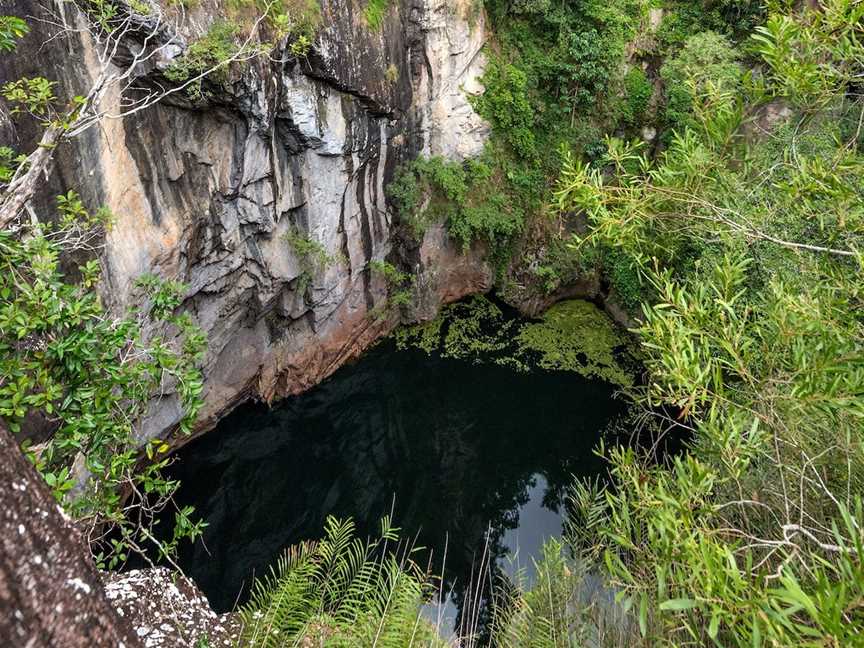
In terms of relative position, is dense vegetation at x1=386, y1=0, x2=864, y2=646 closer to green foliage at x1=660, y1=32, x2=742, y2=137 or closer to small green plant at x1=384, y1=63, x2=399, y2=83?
small green plant at x1=384, y1=63, x2=399, y2=83

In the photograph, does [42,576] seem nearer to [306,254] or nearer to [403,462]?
[306,254]

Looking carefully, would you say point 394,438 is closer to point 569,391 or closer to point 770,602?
point 569,391

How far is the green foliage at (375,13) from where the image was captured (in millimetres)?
8578

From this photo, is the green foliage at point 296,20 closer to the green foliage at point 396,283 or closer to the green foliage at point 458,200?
the green foliage at point 458,200

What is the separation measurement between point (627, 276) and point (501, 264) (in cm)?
268

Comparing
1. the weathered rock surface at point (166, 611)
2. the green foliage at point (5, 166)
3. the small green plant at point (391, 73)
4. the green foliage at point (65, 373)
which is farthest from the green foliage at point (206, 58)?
the weathered rock surface at point (166, 611)

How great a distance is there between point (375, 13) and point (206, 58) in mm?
3594

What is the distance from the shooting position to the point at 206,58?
6266 mm

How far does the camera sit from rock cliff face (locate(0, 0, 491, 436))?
627 centimetres

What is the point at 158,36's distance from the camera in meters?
5.95

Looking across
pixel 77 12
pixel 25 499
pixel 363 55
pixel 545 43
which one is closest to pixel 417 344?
pixel 363 55

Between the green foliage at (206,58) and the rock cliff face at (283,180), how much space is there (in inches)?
5.0

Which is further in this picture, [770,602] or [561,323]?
[561,323]

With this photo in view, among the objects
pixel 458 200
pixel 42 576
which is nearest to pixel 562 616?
pixel 42 576
